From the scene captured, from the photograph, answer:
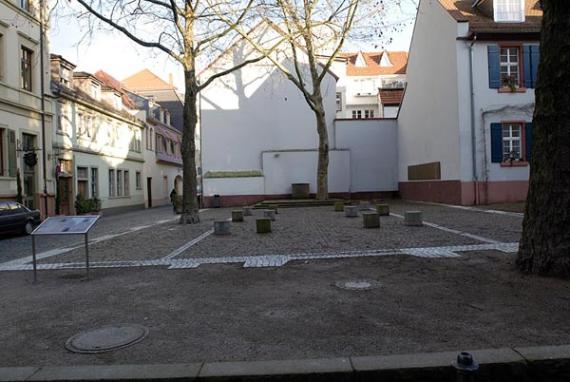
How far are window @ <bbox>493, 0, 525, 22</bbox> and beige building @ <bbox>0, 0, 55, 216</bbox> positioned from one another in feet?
68.4

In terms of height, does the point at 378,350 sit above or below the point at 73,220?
below

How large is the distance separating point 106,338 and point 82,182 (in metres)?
25.8

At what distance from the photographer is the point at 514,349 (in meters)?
3.89

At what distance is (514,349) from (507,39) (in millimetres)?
21389

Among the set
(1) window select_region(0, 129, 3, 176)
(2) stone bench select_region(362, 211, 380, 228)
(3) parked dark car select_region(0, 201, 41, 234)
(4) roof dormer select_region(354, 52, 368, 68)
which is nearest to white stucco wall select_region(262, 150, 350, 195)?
(1) window select_region(0, 129, 3, 176)

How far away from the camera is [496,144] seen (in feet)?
70.9

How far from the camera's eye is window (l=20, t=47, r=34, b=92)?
72.2 ft

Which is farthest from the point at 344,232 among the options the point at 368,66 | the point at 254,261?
the point at 368,66

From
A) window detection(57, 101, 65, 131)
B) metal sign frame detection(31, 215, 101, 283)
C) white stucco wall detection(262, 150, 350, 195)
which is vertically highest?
window detection(57, 101, 65, 131)

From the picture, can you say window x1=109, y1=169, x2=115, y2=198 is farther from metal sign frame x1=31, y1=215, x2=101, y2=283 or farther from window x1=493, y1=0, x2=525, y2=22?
metal sign frame x1=31, y1=215, x2=101, y2=283

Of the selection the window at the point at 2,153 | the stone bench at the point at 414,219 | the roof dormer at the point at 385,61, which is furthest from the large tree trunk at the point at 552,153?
the roof dormer at the point at 385,61

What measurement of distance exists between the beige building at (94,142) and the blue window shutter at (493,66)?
20829 mm

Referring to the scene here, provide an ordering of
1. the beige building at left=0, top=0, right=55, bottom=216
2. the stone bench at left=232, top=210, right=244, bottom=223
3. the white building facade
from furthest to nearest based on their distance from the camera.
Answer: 1. the white building facade
2. the beige building at left=0, top=0, right=55, bottom=216
3. the stone bench at left=232, top=210, right=244, bottom=223

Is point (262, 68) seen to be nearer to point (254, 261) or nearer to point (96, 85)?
point (96, 85)
